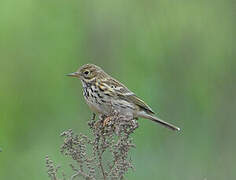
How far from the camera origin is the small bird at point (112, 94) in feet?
24.4

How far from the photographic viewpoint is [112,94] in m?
7.50

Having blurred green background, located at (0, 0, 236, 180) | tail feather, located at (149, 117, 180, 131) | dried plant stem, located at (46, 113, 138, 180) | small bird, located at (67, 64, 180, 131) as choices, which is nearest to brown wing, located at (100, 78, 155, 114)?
small bird, located at (67, 64, 180, 131)

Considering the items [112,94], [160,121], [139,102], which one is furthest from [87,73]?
[160,121]

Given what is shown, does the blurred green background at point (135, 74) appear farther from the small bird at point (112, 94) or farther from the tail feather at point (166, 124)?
the small bird at point (112, 94)

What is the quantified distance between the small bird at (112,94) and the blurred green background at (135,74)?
1.22ft

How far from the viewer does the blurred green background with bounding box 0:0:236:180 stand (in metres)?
7.64

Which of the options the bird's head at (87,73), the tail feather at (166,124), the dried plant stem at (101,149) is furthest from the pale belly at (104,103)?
the dried plant stem at (101,149)

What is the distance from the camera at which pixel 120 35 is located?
9.16 metres

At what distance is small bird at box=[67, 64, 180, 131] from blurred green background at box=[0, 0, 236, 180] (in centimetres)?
37
